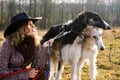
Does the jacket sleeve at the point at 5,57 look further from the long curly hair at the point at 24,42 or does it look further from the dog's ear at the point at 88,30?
the dog's ear at the point at 88,30

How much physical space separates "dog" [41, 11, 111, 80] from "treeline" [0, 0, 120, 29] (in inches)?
1441

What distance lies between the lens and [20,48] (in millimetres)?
4523

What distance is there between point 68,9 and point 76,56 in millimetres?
49911

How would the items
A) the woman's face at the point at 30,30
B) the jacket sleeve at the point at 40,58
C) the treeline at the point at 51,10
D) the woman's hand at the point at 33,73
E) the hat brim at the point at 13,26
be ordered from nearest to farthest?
the hat brim at the point at 13,26, the woman's face at the point at 30,30, the woman's hand at the point at 33,73, the jacket sleeve at the point at 40,58, the treeline at the point at 51,10

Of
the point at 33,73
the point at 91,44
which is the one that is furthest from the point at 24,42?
the point at 91,44

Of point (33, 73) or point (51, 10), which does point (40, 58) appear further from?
point (51, 10)

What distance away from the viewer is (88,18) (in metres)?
6.67

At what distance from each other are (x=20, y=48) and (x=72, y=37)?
2.40 meters

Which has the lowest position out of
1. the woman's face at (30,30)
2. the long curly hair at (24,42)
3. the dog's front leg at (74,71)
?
the dog's front leg at (74,71)

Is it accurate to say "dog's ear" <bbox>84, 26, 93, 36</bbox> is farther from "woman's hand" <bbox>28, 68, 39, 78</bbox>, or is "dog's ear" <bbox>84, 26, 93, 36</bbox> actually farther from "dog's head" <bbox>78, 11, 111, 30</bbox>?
"woman's hand" <bbox>28, 68, 39, 78</bbox>

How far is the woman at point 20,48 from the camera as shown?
4375mm

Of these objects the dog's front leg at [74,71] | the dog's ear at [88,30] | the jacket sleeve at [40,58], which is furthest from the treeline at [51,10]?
the jacket sleeve at [40,58]

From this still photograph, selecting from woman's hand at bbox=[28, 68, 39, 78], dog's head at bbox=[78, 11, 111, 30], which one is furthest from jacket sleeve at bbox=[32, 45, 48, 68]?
dog's head at bbox=[78, 11, 111, 30]

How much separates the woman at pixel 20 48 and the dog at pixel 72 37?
6.91 ft
